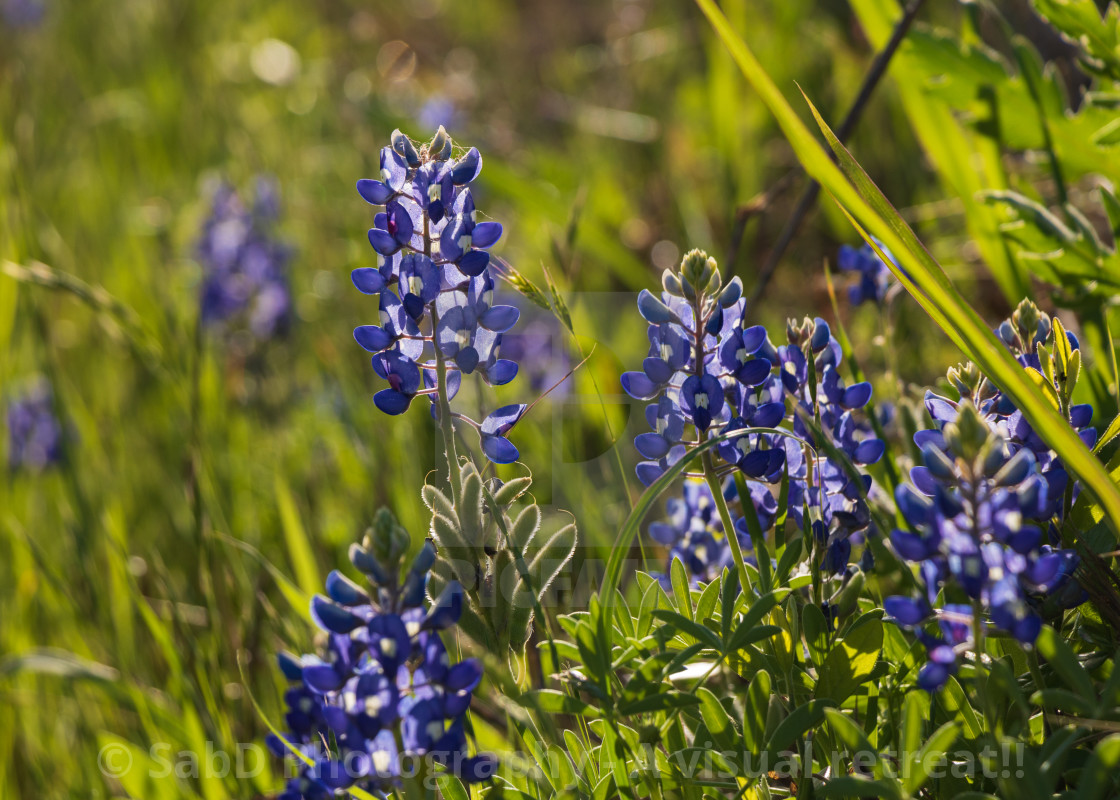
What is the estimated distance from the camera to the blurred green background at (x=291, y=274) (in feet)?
6.89

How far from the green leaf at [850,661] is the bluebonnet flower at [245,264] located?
3011 mm

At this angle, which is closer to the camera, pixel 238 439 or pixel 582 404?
pixel 582 404

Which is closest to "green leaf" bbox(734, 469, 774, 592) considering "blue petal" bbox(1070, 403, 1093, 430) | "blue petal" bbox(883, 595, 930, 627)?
"blue petal" bbox(883, 595, 930, 627)

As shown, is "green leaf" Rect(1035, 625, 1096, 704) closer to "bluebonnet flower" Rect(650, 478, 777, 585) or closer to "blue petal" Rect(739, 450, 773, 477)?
"blue petal" Rect(739, 450, 773, 477)

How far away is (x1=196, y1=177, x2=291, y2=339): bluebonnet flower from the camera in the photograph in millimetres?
3854

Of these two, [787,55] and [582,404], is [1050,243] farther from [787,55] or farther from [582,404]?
[787,55]

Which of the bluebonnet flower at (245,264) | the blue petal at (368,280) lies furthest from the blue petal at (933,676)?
the bluebonnet flower at (245,264)

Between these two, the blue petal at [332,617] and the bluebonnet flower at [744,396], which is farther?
the bluebonnet flower at [744,396]

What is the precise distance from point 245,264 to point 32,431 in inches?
42.8

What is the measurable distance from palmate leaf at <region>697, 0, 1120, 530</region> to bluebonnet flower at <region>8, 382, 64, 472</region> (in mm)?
3212

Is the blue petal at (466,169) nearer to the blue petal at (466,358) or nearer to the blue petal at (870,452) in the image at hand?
the blue petal at (466,358)

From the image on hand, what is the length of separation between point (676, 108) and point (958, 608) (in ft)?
14.1

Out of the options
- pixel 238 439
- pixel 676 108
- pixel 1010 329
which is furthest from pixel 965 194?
pixel 676 108

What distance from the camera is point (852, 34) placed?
14.2 feet
